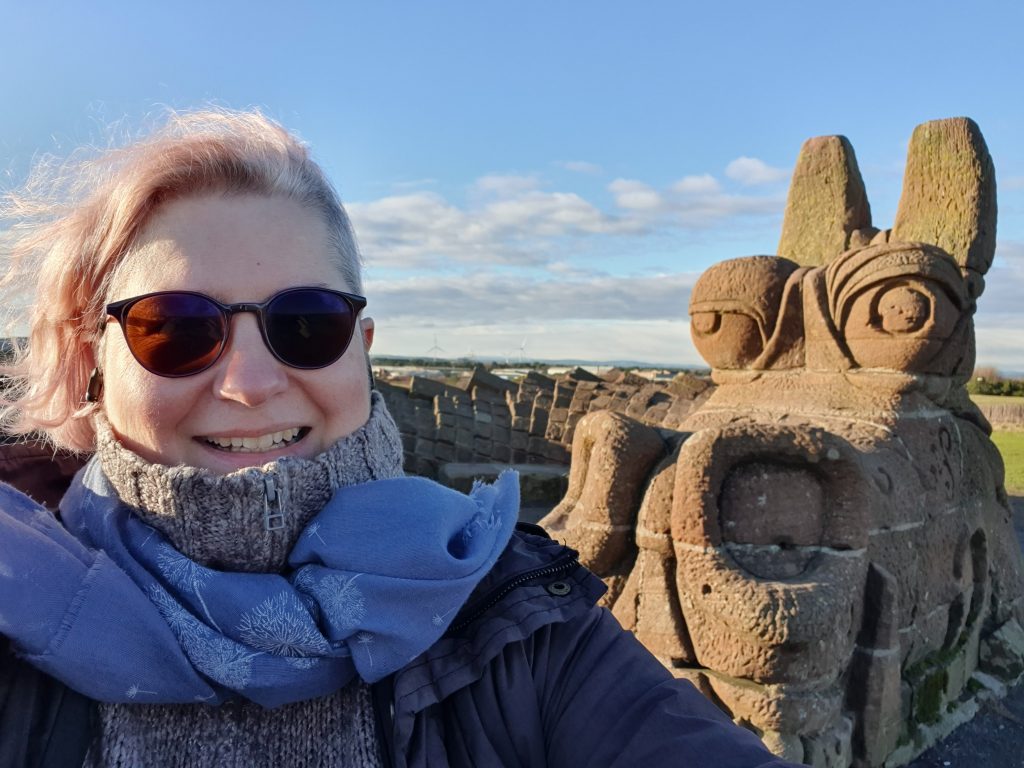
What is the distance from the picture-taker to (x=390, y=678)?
1.10 meters

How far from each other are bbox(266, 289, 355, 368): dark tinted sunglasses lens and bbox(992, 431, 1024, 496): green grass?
28.1 ft

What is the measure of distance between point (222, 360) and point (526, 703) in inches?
24.1

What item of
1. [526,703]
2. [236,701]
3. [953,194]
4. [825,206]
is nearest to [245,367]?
[236,701]

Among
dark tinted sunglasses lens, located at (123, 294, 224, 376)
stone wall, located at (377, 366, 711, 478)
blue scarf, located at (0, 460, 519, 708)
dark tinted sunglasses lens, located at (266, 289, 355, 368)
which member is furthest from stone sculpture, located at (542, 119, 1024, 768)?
stone wall, located at (377, 366, 711, 478)

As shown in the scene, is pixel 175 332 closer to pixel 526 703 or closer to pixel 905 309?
pixel 526 703

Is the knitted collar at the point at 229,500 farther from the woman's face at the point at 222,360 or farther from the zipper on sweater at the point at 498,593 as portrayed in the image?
the zipper on sweater at the point at 498,593

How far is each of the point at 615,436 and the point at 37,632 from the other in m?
2.27

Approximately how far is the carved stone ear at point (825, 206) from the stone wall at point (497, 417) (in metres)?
4.04

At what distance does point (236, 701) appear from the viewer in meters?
1.08

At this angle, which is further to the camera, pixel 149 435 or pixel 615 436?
pixel 615 436

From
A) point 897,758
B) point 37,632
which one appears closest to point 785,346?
point 897,758

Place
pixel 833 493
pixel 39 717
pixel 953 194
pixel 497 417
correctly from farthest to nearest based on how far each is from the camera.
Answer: pixel 497 417
pixel 953 194
pixel 833 493
pixel 39 717

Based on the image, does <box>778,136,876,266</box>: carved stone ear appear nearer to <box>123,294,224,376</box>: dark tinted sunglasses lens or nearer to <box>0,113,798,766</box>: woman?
<box>0,113,798,766</box>: woman

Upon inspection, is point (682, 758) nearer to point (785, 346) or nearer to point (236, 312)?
point (236, 312)
